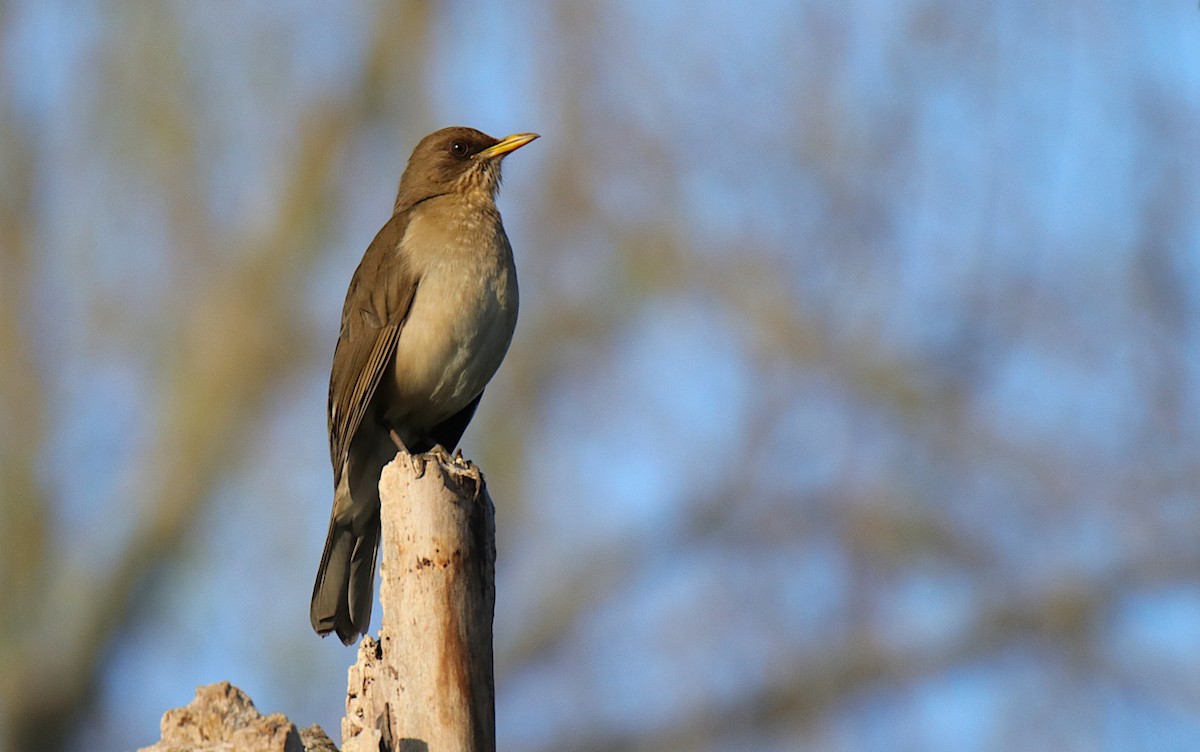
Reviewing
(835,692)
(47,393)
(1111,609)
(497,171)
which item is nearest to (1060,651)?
(1111,609)

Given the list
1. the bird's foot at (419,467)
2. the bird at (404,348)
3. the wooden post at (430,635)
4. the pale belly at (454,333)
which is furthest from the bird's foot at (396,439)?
the wooden post at (430,635)

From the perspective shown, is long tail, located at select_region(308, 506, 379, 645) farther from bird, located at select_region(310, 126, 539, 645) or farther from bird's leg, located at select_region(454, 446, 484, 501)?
bird's leg, located at select_region(454, 446, 484, 501)

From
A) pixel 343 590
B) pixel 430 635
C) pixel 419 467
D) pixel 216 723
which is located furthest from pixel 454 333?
pixel 216 723

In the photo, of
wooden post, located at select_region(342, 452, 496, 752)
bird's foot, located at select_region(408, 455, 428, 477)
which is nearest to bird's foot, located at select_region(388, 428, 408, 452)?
bird's foot, located at select_region(408, 455, 428, 477)

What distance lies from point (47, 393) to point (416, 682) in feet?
23.8

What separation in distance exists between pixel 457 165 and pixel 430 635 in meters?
3.75

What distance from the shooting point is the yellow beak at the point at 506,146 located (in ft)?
24.5

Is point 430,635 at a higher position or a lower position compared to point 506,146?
lower

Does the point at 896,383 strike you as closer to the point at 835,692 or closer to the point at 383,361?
the point at 835,692

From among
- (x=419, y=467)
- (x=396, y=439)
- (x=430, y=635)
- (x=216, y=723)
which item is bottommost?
(x=216, y=723)

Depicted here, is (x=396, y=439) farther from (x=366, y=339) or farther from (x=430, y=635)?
(x=430, y=635)

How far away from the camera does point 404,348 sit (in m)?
6.58

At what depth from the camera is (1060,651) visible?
902cm

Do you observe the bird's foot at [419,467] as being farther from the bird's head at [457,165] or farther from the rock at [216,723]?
the bird's head at [457,165]
